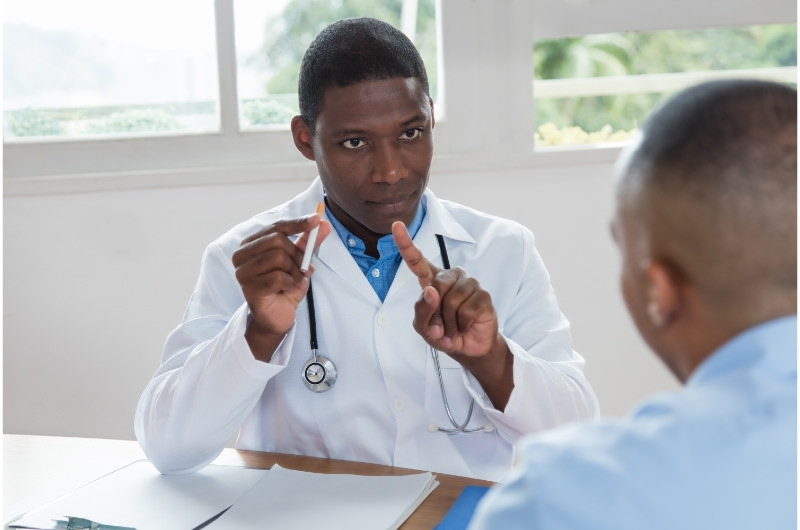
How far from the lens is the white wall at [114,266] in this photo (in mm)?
2811

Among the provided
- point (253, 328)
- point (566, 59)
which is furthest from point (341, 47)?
point (566, 59)

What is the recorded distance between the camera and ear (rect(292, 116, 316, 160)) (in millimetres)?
1759

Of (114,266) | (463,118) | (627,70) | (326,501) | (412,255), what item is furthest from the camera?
(627,70)

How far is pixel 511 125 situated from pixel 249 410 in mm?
1629

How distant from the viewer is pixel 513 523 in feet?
2.33

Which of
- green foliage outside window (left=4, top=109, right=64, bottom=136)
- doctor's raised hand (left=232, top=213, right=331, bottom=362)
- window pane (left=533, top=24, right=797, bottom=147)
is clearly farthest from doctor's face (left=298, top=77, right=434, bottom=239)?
green foliage outside window (left=4, top=109, right=64, bottom=136)

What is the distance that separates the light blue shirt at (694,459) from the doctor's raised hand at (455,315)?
68 cm

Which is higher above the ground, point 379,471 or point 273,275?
point 273,275

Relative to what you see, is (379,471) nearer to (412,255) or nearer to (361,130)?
(412,255)

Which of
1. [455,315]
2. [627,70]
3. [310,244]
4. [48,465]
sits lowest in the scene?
[48,465]

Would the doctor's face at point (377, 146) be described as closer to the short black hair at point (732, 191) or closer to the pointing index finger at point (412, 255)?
the pointing index finger at point (412, 255)

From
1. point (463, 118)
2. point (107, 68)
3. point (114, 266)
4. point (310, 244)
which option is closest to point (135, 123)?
point (107, 68)

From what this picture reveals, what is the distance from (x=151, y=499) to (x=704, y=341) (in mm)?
910

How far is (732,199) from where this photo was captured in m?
0.71
